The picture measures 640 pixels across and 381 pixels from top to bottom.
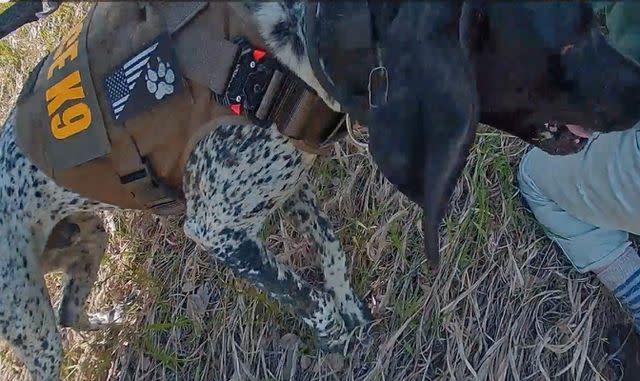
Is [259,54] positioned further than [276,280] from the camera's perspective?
No

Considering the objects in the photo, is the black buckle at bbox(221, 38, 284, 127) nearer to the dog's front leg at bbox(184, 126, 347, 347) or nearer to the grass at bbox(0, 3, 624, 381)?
the dog's front leg at bbox(184, 126, 347, 347)

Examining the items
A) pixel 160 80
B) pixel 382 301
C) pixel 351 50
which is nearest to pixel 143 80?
pixel 160 80

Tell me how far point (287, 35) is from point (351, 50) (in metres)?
0.38

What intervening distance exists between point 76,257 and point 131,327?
1.46 feet

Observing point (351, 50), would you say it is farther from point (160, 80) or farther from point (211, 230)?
point (211, 230)

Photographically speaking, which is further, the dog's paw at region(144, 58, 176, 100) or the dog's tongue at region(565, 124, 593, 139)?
the dog's paw at region(144, 58, 176, 100)

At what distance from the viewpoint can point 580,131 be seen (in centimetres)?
238

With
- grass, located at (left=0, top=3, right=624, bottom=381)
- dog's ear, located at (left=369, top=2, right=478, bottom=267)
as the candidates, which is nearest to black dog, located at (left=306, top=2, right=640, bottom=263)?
dog's ear, located at (left=369, top=2, right=478, bottom=267)

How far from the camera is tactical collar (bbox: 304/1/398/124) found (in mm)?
2084

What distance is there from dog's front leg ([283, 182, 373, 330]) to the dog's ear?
1441 millimetres

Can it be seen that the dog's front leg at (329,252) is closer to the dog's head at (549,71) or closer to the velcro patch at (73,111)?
the velcro patch at (73,111)

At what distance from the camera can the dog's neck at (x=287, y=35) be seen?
2477 millimetres

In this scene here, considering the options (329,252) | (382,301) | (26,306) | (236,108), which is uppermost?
(236,108)

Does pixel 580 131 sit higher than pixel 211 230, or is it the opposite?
pixel 580 131
